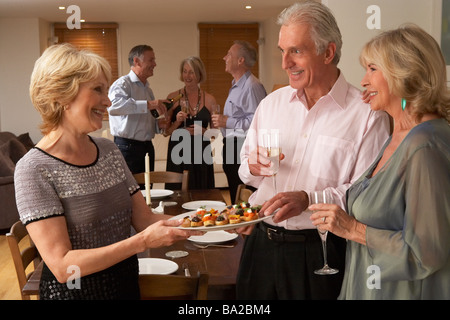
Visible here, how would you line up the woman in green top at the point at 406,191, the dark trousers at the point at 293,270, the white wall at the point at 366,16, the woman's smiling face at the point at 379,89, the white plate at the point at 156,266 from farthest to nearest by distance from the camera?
the white wall at the point at 366,16 < the white plate at the point at 156,266 < the dark trousers at the point at 293,270 < the woman's smiling face at the point at 379,89 < the woman in green top at the point at 406,191

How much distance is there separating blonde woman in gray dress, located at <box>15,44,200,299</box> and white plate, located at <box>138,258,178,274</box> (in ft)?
1.04

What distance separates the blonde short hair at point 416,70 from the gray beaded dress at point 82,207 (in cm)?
84

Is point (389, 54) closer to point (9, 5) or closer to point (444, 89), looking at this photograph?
point (444, 89)

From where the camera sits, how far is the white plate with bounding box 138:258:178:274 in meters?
1.90

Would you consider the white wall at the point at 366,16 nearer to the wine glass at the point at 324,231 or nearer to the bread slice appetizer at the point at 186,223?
the wine glass at the point at 324,231

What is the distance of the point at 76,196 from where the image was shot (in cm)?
146

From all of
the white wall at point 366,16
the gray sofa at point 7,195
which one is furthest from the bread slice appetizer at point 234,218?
the gray sofa at point 7,195

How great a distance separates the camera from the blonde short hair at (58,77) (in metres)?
1.46

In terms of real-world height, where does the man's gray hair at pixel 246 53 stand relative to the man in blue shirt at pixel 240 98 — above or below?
above

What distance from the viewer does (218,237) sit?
225 centimetres

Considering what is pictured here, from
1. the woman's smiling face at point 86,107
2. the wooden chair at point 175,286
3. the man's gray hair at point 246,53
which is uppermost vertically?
the man's gray hair at point 246,53

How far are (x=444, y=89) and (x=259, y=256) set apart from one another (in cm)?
79

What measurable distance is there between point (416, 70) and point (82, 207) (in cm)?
94

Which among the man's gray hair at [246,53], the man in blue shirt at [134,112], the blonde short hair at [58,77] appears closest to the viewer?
the blonde short hair at [58,77]
